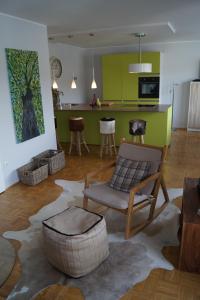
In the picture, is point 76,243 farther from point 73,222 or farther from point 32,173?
point 32,173

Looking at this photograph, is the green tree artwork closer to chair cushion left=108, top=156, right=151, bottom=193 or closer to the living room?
the living room

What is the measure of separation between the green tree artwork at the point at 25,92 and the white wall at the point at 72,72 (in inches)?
131

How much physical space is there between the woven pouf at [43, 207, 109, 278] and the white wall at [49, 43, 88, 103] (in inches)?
237

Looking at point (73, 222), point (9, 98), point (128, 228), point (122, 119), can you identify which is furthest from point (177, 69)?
point (73, 222)

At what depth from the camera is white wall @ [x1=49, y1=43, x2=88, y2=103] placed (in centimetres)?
761

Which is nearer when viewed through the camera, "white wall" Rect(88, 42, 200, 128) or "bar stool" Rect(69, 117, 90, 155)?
"bar stool" Rect(69, 117, 90, 155)

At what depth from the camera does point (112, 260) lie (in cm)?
239

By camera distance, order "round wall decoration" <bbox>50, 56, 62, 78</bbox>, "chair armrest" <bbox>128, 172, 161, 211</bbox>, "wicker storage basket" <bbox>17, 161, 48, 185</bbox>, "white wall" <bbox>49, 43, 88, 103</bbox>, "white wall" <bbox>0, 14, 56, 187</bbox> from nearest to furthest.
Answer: "chair armrest" <bbox>128, 172, 161, 211</bbox> → "white wall" <bbox>0, 14, 56, 187</bbox> → "wicker storage basket" <bbox>17, 161, 48, 185</bbox> → "round wall decoration" <bbox>50, 56, 62, 78</bbox> → "white wall" <bbox>49, 43, 88, 103</bbox>

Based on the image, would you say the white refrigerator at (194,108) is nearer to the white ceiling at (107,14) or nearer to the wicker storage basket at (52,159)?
the white ceiling at (107,14)

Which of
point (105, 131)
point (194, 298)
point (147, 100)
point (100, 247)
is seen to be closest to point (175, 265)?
point (194, 298)

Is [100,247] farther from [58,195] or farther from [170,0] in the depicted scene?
[170,0]

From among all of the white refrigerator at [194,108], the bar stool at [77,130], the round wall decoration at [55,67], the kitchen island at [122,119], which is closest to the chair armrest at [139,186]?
the kitchen island at [122,119]

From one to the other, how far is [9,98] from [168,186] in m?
2.67

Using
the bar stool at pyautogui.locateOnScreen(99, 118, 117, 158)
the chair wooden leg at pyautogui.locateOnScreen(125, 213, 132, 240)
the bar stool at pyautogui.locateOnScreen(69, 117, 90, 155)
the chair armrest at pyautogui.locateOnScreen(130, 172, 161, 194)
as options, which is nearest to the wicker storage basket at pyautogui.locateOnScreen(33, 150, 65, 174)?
the bar stool at pyautogui.locateOnScreen(69, 117, 90, 155)
